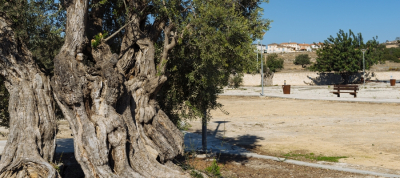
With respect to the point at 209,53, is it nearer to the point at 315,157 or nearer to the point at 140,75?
the point at 140,75

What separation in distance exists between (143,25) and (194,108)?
7.84 feet

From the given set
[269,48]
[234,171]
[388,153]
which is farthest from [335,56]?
[269,48]

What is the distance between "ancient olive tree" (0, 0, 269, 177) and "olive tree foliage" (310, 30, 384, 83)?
43108 mm

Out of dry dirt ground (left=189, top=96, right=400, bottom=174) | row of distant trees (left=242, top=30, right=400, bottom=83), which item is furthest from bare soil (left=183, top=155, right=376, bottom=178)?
row of distant trees (left=242, top=30, right=400, bottom=83)

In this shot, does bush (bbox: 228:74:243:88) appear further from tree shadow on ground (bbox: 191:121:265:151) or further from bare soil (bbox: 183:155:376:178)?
tree shadow on ground (bbox: 191:121:265:151)

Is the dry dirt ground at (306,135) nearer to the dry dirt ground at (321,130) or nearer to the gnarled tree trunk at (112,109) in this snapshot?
the dry dirt ground at (321,130)

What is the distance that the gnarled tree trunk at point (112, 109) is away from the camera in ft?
20.9

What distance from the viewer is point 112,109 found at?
6598 millimetres

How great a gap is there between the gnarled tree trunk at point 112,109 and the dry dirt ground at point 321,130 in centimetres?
488

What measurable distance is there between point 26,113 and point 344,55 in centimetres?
4703

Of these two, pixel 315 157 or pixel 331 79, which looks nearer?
pixel 315 157

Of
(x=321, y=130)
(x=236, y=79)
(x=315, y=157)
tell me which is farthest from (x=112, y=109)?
(x=321, y=130)

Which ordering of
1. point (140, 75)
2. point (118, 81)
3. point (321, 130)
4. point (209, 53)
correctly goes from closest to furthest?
point (118, 81) → point (209, 53) → point (140, 75) → point (321, 130)

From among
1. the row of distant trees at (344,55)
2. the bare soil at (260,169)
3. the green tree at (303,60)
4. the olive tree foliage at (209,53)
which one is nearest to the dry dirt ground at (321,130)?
the bare soil at (260,169)
